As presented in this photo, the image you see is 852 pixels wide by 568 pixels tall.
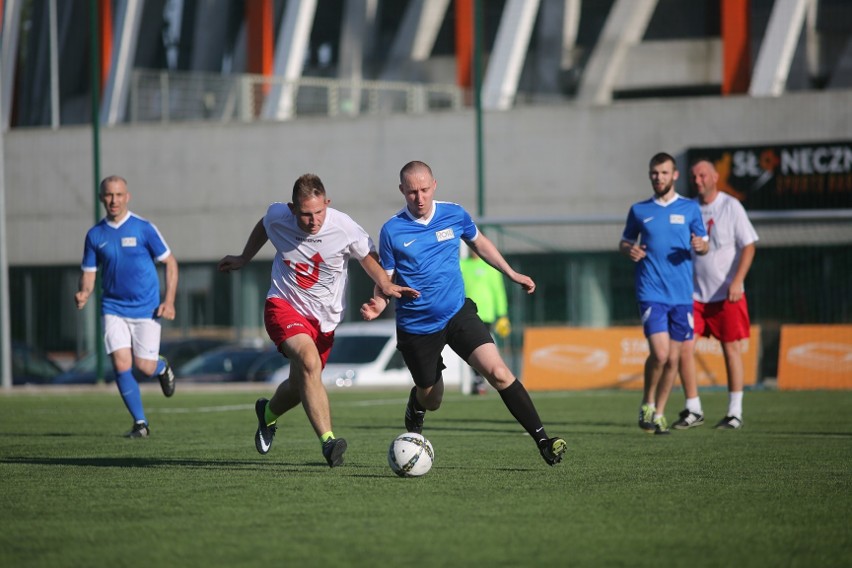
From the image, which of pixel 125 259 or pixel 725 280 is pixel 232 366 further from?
pixel 725 280

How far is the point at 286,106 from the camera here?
1382 inches

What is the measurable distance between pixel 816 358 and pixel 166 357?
41.5ft

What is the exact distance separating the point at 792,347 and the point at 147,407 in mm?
9223

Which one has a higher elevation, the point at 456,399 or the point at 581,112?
the point at 581,112

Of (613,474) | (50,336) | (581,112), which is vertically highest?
(581,112)

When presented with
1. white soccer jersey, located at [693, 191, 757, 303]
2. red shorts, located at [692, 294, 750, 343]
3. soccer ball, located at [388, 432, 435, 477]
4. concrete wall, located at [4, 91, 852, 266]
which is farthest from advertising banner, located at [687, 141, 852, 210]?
soccer ball, located at [388, 432, 435, 477]

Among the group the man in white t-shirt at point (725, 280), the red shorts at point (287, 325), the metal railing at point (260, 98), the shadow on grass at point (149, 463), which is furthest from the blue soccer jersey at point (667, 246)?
the metal railing at point (260, 98)

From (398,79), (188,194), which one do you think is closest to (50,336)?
(188,194)

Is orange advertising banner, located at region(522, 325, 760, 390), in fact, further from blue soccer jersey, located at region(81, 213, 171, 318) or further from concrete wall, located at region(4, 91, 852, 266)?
concrete wall, located at region(4, 91, 852, 266)

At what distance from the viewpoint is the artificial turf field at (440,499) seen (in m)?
5.53

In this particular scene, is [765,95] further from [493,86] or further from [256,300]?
[256,300]

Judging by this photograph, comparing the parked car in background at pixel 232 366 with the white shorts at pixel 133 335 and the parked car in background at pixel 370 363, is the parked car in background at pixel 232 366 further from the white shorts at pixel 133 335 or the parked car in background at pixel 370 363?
the white shorts at pixel 133 335

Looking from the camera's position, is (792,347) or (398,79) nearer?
(792,347)

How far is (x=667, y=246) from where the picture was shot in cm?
1156
